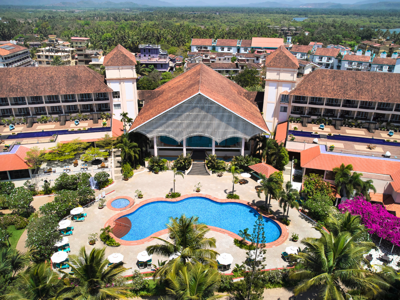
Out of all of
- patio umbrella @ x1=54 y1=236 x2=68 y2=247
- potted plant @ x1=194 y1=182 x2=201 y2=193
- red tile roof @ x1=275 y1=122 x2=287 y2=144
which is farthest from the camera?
red tile roof @ x1=275 y1=122 x2=287 y2=144

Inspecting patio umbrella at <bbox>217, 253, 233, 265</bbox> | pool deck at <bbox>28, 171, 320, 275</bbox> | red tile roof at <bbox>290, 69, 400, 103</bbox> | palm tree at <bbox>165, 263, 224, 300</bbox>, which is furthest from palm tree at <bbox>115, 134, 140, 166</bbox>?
red tile roof at <bbox>290, 69, 400, 103</bbox>

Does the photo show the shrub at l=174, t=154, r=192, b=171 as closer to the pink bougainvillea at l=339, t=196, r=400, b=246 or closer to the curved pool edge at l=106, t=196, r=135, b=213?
the curved pool edge at l=106, t=196, r=135, b=213

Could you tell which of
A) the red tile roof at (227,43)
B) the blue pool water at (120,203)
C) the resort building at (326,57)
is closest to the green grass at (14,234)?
the blue pool water at (120,203)

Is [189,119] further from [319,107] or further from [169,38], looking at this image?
[169,38]

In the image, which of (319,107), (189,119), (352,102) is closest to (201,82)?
(189,119)

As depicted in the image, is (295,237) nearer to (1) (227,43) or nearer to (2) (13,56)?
(1) (227,43)

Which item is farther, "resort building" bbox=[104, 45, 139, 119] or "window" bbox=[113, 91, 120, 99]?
"window" bbox=[113, 91, 120, 99]
